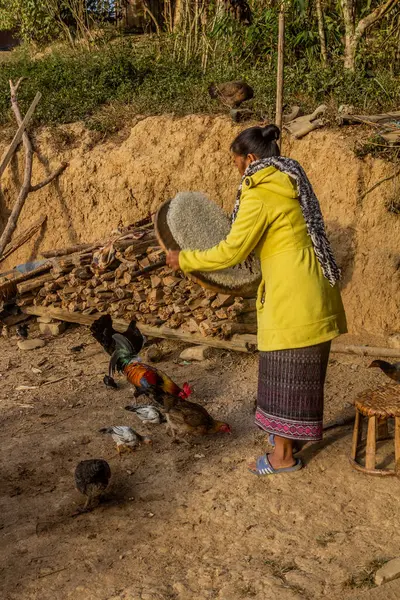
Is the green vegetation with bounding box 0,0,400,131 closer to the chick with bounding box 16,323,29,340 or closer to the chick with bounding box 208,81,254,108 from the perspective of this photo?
the chick with bounding box 208,81,254,108

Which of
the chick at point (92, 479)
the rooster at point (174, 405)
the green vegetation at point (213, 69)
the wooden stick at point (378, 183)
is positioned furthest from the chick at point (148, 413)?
the green vegetation at point (213, 69)

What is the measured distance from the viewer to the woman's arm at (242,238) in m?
3.95

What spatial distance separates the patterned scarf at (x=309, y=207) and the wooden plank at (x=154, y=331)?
2697 millimetres

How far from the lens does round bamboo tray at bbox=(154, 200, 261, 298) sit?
4273mm

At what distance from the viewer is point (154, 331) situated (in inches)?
283

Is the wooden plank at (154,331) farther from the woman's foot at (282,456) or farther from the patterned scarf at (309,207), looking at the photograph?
the patterned scarf at (309,207)

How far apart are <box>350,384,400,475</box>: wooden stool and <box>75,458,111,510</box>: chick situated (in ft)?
5.39

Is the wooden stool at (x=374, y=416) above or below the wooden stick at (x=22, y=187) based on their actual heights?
below

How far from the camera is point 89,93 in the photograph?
10.1m

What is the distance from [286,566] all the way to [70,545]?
1.24 meters

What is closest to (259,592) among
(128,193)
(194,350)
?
(194,350)

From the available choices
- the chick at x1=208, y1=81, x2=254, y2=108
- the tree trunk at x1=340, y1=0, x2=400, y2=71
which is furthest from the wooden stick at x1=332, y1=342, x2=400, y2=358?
the tree trunk at x1=340, y1=0, x2=400, y2=71

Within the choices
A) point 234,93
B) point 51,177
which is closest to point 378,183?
point 234,93

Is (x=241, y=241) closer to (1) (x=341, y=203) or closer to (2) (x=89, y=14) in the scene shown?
(1) (x=341, y=203)
